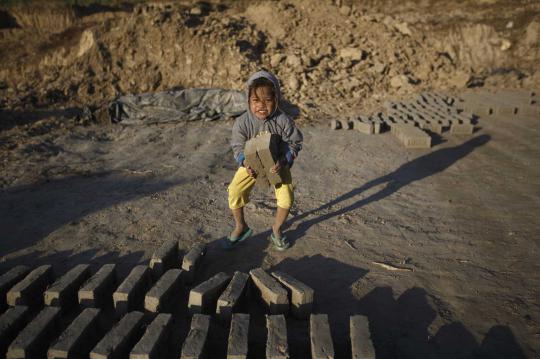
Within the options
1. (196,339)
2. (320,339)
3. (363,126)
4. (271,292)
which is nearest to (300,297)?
(271,292)

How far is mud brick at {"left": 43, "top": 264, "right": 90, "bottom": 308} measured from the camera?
2.65 meters

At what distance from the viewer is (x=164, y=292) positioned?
8.77ft

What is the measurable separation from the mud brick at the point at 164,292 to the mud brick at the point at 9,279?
45.7 inches

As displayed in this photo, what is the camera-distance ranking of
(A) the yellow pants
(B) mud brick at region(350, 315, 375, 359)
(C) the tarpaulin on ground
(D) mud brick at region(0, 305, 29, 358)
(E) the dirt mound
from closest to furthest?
1. (B) mud brick at region(350, 315, 375, 359)
2. (D) mud brick at region(0, 305, 29, 358)
3. (A) the yellow pants
4. (C) the tarpaulin on ground
5. (E) the dirt mound

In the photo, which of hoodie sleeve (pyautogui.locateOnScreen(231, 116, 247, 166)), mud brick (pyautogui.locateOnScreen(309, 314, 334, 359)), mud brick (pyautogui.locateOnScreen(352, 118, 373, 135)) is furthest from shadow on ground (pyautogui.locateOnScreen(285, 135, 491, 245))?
mud brick (pyautogui.locateOnScreen(309, 314, 334, 359))

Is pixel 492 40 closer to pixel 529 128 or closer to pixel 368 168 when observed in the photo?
pixel 529 128

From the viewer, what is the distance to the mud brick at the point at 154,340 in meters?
2.13

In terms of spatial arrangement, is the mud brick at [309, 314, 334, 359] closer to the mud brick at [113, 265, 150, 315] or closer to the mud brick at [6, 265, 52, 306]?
the mud brick at [113, 265, 150, 315]

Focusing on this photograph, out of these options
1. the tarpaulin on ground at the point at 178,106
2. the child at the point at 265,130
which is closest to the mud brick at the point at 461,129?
the tarpaulin on ground at the point at 178,106

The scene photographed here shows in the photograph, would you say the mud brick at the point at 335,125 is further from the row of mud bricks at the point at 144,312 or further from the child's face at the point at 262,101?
the row of mud bricks at the point at 144,312

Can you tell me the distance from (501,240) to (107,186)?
16.1ft

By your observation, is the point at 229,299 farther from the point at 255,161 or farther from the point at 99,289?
the point at 255,161

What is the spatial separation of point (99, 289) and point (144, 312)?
388mm

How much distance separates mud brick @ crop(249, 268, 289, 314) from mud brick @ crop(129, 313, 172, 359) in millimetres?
720
